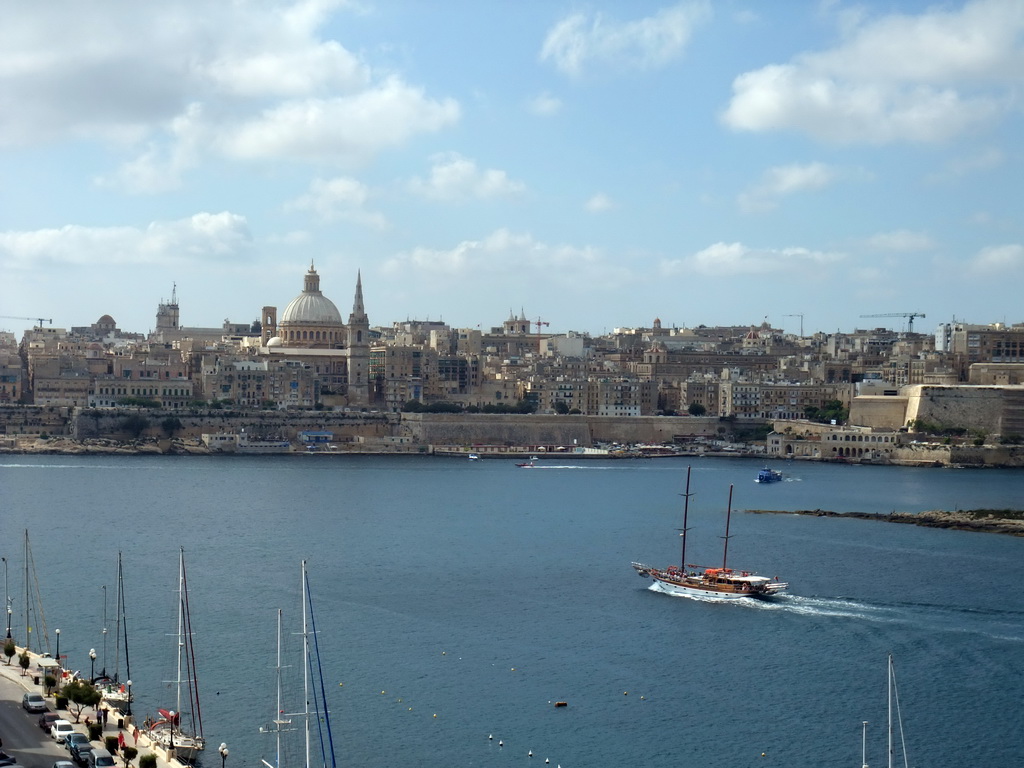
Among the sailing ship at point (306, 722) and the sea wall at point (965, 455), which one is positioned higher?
the sea wall at point (965, 455)

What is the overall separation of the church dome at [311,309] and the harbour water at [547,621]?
26938mm

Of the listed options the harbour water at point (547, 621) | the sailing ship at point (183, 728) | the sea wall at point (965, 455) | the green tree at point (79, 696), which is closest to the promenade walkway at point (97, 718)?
the green tree at point (79, 696)

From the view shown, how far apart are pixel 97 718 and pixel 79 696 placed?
330mm

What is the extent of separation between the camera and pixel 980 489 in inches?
1614

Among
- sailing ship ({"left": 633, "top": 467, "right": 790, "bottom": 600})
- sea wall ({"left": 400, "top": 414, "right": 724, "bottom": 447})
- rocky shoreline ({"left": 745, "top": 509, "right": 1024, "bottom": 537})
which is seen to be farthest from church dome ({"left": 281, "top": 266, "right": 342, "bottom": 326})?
sailing ship ({"left": 633, "top": 467, "right": 790, "bottom": 600})

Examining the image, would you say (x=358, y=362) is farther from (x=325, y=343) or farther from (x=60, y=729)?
(x=60, y=729)

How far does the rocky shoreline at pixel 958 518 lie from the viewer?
103ft

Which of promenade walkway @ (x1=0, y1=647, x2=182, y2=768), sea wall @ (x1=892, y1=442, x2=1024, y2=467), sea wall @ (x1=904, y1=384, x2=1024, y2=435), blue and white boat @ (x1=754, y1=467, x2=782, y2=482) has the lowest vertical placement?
promenade walkway @ (x1=0, y1=647, x2=182, y2=768)

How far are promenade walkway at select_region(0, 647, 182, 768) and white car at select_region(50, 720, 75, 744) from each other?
94 millimetres

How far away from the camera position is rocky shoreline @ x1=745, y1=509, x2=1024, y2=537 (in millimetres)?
31453

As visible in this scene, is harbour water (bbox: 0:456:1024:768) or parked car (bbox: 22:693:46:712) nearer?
parked car (bbox: 22:693:46:712)

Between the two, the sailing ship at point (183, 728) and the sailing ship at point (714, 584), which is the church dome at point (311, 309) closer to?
the sailing ship at point (714, 584)

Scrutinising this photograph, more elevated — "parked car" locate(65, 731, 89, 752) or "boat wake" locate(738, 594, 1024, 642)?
"boat wake" locate(738, 594, 1024, 642)

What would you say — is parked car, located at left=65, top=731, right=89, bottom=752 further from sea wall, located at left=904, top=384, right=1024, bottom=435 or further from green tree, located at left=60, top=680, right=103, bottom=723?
sea wall, located at left=904, top=384, right=1024, bottom=435
